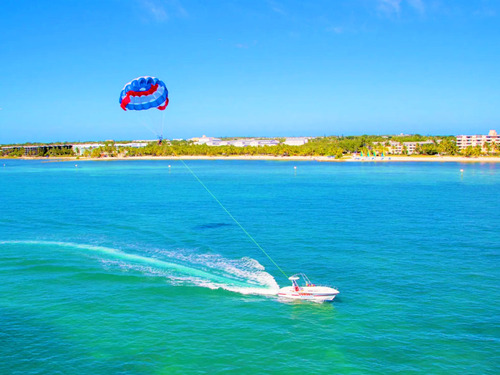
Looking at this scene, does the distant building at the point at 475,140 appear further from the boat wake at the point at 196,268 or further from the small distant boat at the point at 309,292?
the small distant boat at the point at 309,292

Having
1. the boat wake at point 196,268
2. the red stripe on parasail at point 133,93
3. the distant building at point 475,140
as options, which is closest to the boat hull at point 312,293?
the boat wake at point 196,268

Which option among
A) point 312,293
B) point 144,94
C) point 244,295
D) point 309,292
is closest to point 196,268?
→ point 244,295

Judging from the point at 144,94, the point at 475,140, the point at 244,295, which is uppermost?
the point at 475,140

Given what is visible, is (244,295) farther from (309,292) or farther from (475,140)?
(475,140)

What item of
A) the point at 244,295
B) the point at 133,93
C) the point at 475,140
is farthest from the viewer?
the point at 475,140

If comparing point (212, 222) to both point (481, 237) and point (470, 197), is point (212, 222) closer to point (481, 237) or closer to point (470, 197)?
point (481, 237)

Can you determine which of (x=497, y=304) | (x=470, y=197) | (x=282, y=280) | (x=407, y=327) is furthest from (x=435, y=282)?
(x=470, y=197)

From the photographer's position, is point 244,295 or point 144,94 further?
point 144,94
